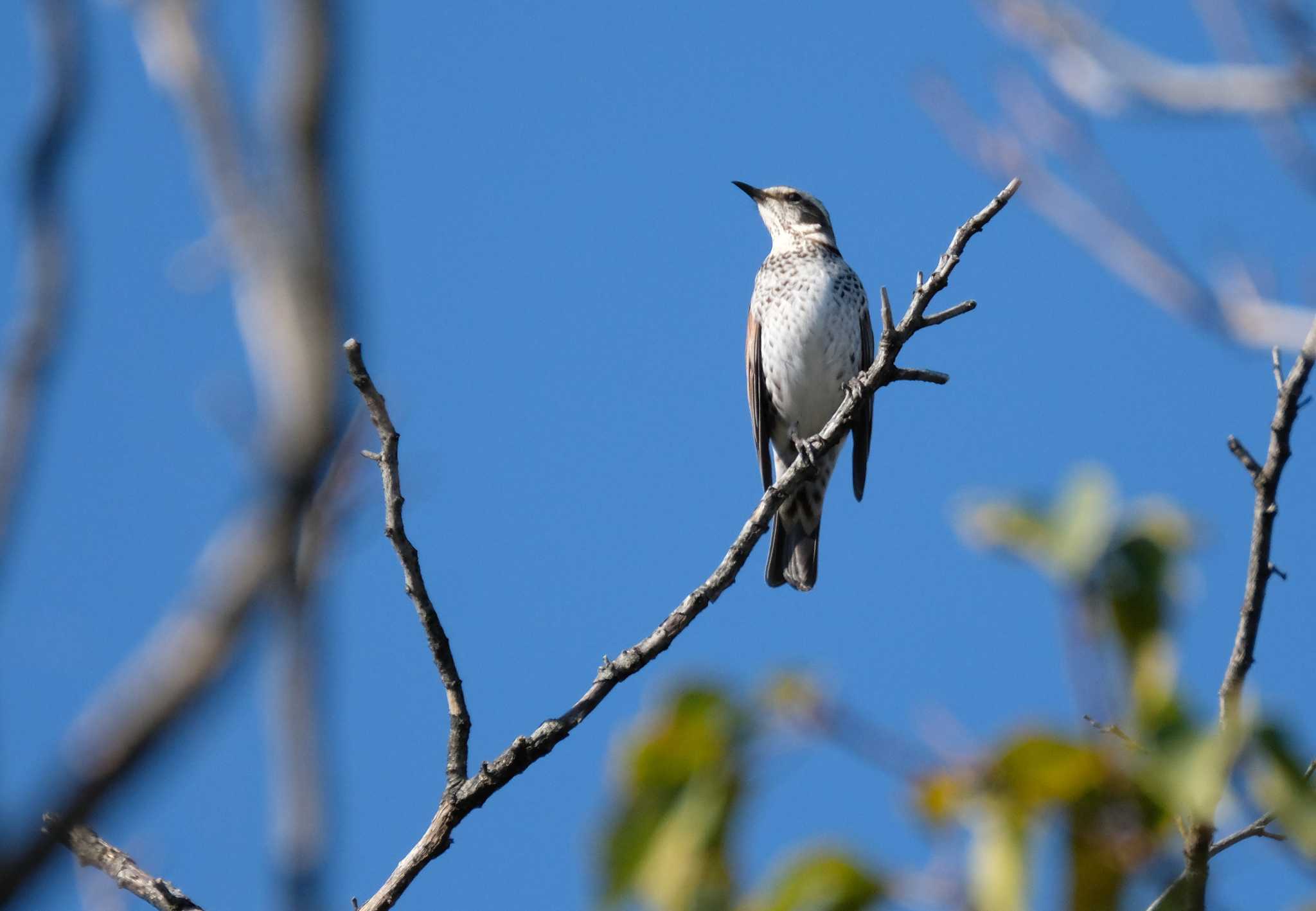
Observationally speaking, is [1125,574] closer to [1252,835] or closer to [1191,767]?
[1191,767]

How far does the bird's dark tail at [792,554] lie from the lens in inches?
348

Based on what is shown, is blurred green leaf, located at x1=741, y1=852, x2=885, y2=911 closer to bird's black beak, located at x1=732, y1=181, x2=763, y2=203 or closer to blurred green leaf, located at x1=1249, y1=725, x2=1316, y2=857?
blurred green leaf, located at x1=1249, y1=725, x2=1316, y2=857

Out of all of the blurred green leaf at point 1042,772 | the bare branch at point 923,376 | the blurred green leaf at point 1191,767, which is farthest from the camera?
the bare branch at point 923,376

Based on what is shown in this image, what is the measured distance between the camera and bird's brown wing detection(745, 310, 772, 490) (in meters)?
9.57

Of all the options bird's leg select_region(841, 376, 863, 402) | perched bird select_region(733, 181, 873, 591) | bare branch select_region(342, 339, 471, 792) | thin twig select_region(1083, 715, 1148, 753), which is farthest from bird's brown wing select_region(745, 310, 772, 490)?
thin twig select_region(1083, 715, 1148, 753)

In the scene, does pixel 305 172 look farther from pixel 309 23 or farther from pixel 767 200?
pixel 767 200

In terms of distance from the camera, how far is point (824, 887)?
1823 mm

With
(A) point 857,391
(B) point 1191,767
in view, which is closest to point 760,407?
(A) point 857,391

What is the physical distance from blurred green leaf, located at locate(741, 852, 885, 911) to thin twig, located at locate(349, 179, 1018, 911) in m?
2.48

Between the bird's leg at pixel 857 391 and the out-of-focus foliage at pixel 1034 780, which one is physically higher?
the bird's leg at pixel 857 391

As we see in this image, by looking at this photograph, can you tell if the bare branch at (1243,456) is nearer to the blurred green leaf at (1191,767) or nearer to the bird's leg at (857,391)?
the blurred green leaf at (1191,767)

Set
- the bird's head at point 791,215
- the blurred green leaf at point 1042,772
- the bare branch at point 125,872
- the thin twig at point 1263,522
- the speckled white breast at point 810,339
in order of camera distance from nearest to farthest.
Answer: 1. the blurred green leaf at point 1042,772
2. the thin twig at point 1263,522
3. the bare branch at point 125,872
4. the speckled white breast at point 810,339
5. the bird's head at point 791,215

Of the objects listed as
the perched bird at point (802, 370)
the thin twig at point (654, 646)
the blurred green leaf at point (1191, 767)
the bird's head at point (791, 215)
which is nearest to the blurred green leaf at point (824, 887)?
the blurred green leaf at point (1191, 767)

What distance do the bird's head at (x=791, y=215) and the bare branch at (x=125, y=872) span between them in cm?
731
